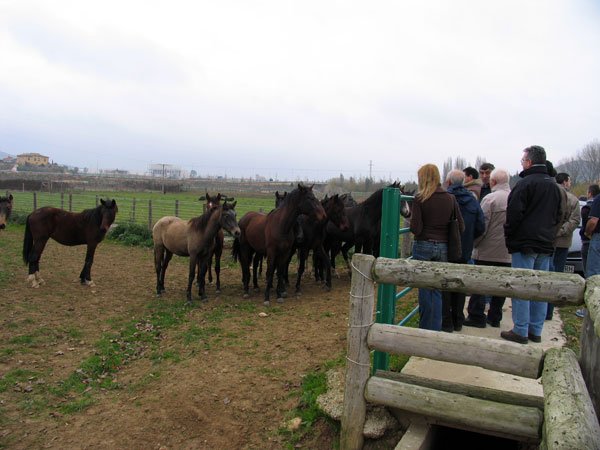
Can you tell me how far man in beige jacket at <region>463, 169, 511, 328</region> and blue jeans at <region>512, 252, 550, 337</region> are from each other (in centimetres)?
53

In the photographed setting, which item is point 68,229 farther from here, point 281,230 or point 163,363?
point 163,363

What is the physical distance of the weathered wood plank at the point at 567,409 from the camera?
133 centimetres

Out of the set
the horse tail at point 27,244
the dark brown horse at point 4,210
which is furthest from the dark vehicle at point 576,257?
the dark brown horse at point 4,210

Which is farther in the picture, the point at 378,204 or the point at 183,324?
the point at 378,204

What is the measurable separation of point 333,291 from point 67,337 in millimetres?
4936

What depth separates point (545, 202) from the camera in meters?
4.07

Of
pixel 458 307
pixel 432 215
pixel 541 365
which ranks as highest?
pixel 432 215

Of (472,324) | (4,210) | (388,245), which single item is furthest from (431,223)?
(4,210)

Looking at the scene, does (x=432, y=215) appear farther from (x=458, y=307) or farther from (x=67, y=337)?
(x=67, y=337)

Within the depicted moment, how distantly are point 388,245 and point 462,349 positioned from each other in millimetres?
1303

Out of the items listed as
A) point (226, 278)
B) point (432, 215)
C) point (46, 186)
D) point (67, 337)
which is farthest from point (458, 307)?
point (46, 186)

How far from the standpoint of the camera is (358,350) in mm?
2826

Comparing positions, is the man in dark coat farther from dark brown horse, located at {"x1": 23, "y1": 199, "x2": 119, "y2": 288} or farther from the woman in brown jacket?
dark brown horse, located at {"x1": 23, "y1": 199, "x2": 119, "y2": 288}

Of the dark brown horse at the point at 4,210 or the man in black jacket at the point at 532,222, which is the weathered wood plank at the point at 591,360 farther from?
the dark brown horse at the point at 4,210
